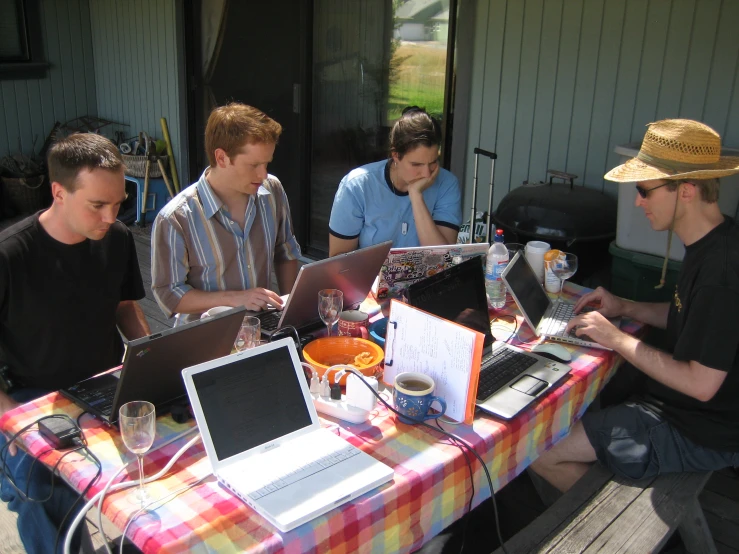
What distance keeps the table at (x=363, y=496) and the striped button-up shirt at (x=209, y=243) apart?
0.71 meters

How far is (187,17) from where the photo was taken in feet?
19.5

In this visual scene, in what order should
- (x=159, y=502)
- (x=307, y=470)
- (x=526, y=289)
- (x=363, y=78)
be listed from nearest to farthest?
(x=159, y=502)
(x=307, y=470)
(x=526, y=289)
(x=363, y=78)

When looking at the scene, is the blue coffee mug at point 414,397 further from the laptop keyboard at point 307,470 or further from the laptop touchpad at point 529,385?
the laptop touchpad at point 529,385

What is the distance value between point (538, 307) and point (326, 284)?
32.5 inches

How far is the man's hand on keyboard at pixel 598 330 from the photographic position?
232cm

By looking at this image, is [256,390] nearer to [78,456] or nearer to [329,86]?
[78,456]

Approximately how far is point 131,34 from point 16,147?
1.63 metres

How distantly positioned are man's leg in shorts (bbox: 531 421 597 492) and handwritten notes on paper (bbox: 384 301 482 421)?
646 mm

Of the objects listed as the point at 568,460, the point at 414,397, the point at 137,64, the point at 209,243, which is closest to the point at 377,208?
the point at 209,243

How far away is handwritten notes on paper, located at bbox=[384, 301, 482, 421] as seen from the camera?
183cm

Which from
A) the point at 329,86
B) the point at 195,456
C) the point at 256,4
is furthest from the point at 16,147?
the point at 195,456

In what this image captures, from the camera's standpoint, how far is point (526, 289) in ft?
8.38

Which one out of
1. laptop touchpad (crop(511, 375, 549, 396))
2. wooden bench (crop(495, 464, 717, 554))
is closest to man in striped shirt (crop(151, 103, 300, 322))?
laptop touchpad (crop(511, 375, 549, 396))

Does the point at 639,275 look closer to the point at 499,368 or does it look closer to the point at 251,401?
the point at 499,368
